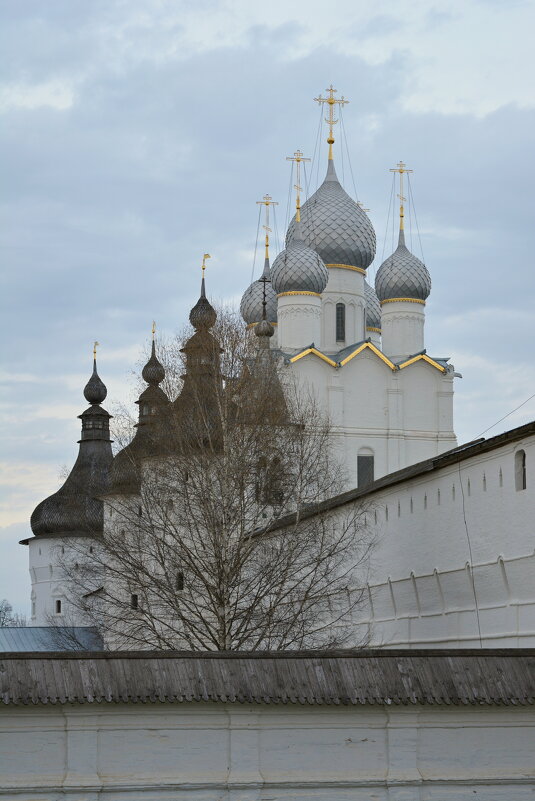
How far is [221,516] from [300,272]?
17518 millimetres

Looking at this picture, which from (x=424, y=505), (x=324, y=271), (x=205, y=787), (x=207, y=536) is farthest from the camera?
(x=324, y=271)

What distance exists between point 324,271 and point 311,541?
1688 centimetres

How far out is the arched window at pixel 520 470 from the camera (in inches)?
737

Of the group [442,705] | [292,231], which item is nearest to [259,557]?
[442,705]

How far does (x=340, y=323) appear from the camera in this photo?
38.8 metres

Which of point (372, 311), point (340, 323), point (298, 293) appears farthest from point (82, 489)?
point (298, 293)

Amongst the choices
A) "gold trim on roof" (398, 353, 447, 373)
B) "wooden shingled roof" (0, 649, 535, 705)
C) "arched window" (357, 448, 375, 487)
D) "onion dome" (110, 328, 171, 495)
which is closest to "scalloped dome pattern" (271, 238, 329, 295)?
"gold trim on roof" (398, 353, 447, 373)

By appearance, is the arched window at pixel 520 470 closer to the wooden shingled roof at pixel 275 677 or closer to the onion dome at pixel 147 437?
Result: the onion dome at pixel 147 437

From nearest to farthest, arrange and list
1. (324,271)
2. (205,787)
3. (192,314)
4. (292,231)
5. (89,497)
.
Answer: (205,787)
(192,314)
(324,271)
(292,231)
(89,497)

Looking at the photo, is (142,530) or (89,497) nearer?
(142,530)

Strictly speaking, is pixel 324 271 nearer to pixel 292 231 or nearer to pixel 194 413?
pixel 292 231

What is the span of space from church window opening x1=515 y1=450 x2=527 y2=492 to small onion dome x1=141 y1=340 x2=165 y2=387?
614cm

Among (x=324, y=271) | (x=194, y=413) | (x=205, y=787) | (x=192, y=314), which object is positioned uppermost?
(x=324, y=271)

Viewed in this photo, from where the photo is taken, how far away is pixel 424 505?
22.2 meters
